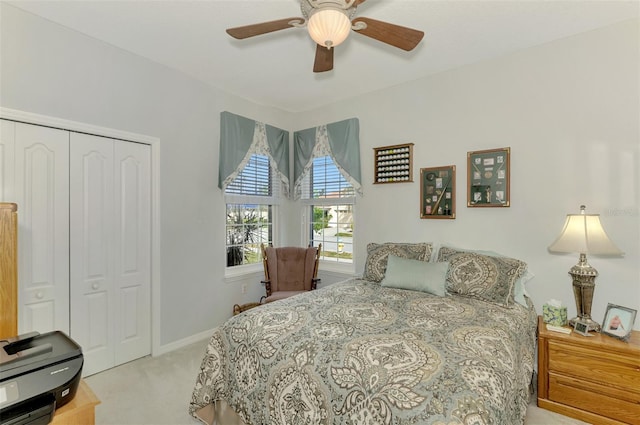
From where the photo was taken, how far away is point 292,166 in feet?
14.2

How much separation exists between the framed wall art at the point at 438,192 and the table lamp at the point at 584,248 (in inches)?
38.0

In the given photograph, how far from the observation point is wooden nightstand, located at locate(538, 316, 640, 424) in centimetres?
190

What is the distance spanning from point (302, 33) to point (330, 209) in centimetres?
217

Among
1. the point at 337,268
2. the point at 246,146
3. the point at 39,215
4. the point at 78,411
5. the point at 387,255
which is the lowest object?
the point at 78,411

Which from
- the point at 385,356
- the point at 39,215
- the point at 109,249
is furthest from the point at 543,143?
the point at 39,215

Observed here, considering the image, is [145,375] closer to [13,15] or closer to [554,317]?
[13,15]

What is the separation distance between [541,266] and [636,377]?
3.03 feet

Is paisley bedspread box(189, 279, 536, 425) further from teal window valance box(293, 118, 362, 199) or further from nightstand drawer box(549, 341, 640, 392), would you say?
teal window valance box(293, 118, 362, 199)

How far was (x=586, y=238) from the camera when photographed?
7.06ft

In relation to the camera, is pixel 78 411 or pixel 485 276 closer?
pixel 78 411

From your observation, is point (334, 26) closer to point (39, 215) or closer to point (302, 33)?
point (302, 33)

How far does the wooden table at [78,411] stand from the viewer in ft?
4.03

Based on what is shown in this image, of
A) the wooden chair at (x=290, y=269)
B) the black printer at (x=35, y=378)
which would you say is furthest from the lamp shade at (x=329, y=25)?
the wooden chair at (x=290, y=269)

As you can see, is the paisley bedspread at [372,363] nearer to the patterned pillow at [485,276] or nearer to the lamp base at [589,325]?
the patterned pillow at [485,276]
